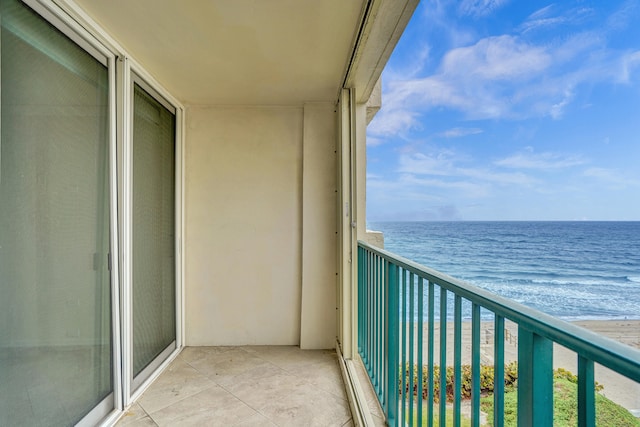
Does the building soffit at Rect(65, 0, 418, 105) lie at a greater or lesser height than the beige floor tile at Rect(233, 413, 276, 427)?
greater

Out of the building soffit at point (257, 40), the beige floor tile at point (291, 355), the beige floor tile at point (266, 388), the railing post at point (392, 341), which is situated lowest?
the beige floor tile at point (266, 388)

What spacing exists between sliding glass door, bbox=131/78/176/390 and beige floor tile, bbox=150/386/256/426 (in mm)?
339

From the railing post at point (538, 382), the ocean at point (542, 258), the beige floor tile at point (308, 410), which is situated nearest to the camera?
the railing post at point (538, 382)

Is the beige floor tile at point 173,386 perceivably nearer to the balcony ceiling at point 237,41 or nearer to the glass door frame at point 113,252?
the glass door frame at point 113,252

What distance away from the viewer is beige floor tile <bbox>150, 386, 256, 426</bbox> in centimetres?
190

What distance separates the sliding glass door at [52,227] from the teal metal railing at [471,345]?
1.48m

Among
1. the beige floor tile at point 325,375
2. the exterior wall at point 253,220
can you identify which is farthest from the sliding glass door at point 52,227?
the beige floor tile at point 325,375

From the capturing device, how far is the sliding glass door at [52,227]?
1.25m

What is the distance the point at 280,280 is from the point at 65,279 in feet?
5.56

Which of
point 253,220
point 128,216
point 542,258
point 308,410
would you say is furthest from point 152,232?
point 542,258

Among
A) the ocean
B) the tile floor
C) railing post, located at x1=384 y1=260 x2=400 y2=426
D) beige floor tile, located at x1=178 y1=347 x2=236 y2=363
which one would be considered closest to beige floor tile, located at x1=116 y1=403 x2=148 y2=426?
the tile floor

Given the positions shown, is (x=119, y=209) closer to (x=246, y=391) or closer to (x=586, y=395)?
(x=246, y=391)

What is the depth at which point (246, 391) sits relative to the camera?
7.34ft

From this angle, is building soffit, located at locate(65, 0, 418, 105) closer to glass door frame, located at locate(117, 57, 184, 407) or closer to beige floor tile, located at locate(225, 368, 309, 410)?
glass door frame, located at locate(117, 57, 184, 407)
